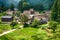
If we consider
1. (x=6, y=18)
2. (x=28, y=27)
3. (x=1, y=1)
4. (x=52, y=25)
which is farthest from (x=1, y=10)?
(x=52, y=25)

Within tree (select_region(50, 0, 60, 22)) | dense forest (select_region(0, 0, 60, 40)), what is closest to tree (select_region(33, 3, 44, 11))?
dense forest (select_region(0, 0, 60, 40))

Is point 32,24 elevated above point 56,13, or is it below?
below

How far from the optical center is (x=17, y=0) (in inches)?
2731

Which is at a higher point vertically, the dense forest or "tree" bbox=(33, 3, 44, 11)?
the dense forest

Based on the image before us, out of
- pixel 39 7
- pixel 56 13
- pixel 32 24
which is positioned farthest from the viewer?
pixel 39 7

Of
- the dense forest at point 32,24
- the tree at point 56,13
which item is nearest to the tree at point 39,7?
the dense forest at point 32,24

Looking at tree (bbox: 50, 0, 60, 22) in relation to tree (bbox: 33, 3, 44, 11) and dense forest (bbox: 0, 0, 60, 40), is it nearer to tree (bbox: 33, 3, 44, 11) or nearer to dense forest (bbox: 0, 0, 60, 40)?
dense forest (bbox: 0, 0, 60, 40)

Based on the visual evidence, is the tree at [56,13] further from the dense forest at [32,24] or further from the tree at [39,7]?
the tree at [39,7]

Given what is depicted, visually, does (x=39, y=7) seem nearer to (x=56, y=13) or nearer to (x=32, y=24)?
(x=56, y=13)

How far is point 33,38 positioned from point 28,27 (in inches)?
409

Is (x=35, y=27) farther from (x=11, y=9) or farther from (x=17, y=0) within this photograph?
(x=17, y=0)

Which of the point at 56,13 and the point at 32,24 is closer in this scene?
the point at 32,24

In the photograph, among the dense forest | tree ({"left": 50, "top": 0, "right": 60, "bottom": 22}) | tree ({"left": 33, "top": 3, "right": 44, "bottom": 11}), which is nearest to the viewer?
the dense forest

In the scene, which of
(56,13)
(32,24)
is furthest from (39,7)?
(32,24)
